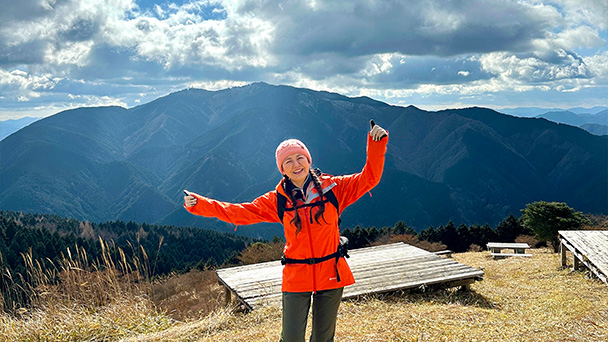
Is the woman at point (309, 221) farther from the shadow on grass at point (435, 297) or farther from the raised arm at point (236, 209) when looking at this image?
the shadow on grass at point (435, 297)

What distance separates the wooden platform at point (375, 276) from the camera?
673cm

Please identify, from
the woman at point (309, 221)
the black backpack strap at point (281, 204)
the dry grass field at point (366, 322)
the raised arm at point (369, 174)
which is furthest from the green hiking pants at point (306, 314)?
the dry grass field at point (366, 322)

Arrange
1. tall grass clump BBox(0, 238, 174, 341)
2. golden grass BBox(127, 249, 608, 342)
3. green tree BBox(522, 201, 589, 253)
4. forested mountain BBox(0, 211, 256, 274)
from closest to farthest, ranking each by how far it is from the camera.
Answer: golden grass BBox(127, 249, 608, 342)
tall grass clump BBox(0, 238, 174, 341)
green tree BBox(522, 201, 589, 253)
forested mountain BBox(0, 211, 256, 274)

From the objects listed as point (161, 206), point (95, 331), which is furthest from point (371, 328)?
point (161, 206)

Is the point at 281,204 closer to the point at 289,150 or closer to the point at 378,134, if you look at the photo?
the point at 289,150

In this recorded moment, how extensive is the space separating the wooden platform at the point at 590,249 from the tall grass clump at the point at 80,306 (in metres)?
7.38

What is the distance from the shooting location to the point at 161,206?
196m

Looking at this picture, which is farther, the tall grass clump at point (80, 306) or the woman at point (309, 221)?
the tall grass clump at point (80, 306)

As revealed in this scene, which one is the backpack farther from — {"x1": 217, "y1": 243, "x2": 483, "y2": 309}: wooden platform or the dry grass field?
{"x1": 217, "y1": 243, "x2": 483, "y2": 309}: wooden platform

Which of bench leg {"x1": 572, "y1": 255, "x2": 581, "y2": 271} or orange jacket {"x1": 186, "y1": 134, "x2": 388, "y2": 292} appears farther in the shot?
bench leg {"x1": 572, "y1": 255, "x2": 581, "y2": 271}

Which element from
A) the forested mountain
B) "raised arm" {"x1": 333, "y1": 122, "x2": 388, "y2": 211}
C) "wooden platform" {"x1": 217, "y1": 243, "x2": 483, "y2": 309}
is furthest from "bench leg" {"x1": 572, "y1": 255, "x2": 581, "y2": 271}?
the forested mountain

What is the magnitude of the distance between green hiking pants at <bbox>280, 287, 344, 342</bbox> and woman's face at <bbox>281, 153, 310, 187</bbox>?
88 centimetres

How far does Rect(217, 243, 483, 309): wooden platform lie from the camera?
6734mm

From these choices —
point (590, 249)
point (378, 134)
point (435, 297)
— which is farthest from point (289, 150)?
point (590, 249)
